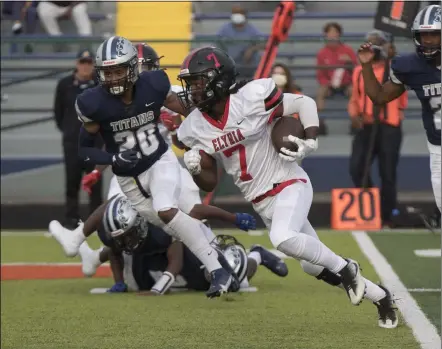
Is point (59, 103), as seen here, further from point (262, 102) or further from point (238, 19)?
point (262, 102)

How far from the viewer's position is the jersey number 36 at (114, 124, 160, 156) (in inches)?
269

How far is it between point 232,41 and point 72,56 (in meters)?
1.82

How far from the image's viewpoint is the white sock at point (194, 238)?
6531 mm

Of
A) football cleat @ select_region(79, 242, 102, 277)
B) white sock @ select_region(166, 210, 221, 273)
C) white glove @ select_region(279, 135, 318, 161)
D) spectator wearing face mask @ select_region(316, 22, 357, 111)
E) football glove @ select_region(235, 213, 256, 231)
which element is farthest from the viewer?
spectator wearing face mask @ select_region(316, 22, 357, 111)

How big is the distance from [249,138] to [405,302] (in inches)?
57.4

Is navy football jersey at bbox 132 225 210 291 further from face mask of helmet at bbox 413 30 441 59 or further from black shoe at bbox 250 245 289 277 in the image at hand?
face mask of helmet at bbox 413 30 441 59

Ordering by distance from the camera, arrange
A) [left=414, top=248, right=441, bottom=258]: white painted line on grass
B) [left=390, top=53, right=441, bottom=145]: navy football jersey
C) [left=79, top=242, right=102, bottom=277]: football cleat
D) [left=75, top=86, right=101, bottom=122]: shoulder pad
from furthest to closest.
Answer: [left=414, top=248, right=441, bottom=258]: white painted line on grass → [left=79, top=242, right=102, bottom=277]: football cleat → [left=75, top=86, right=101, bottom=122]: shoulder pad → [left=390, top=53, right=441, bottom=145]: navy football jersey

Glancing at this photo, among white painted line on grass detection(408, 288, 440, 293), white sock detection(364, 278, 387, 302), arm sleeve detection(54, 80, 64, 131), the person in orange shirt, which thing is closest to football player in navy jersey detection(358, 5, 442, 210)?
white sock detection(364, 278, 387, 302)

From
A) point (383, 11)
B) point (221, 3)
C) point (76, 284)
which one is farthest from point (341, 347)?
point (221, 3)

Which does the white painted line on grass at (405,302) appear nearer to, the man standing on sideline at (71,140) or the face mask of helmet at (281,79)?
the face mask of helmet at (281,79)

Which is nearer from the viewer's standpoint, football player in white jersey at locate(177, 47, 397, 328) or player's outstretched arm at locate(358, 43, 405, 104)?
football player in white jersey at locate(177, 47, 397, 328)

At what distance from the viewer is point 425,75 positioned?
588 cm

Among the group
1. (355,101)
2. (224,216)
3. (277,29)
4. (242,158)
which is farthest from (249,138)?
(355,101)

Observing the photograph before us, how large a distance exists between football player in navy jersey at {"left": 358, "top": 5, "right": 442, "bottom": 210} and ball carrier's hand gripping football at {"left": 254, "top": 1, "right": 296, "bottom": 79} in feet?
13.2
